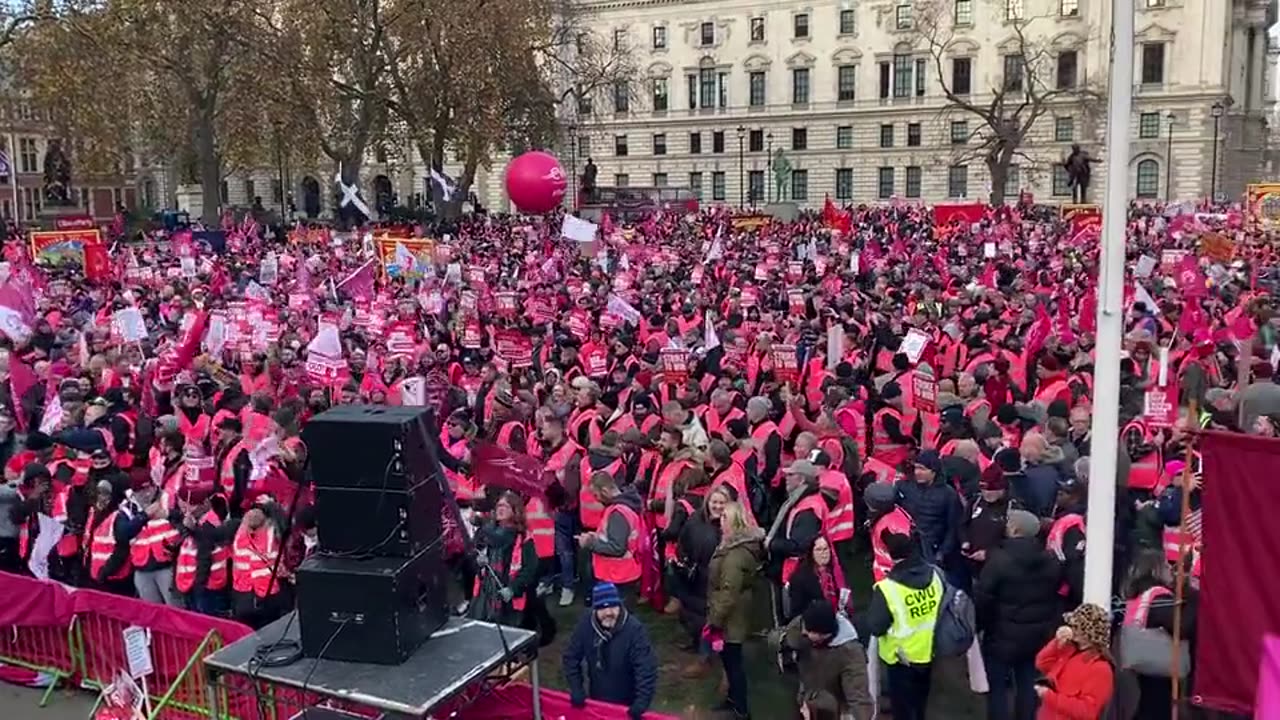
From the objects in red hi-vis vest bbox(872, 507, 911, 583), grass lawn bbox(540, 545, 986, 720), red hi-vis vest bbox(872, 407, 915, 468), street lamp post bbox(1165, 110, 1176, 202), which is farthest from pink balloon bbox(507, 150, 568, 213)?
street lamp post bbox(1165, 110, 1176, 202)

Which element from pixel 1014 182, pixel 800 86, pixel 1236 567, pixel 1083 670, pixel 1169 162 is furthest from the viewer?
pixel 800 86

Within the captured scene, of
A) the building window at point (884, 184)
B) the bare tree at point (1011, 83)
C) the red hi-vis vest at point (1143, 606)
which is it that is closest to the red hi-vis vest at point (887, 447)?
the red hi-vis vest at point (1143, 606)

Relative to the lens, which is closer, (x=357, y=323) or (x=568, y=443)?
(x=568, y=443)

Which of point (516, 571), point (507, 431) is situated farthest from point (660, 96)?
point (516, 571)

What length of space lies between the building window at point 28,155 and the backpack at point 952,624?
8520 centimetres

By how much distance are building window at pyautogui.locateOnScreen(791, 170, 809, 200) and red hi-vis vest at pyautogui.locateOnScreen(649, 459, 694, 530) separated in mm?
75835

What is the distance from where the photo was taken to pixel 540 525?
8.16 m

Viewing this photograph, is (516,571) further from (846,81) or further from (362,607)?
(846,81)

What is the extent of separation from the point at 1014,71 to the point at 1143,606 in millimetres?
73489

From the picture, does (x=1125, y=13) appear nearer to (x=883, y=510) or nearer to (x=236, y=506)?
(x=883, y=510)

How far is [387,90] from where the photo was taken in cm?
4544

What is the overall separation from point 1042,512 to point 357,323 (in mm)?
10678

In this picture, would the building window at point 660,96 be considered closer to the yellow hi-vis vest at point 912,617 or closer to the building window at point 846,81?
the building window at point 846,81

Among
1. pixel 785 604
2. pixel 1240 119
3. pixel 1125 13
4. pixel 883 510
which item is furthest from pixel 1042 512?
pixel 1240 119
